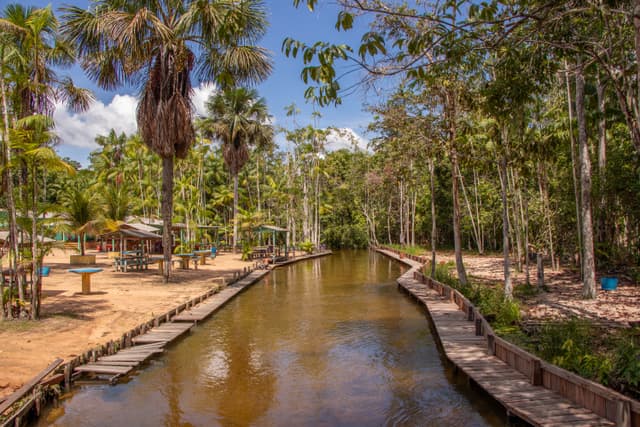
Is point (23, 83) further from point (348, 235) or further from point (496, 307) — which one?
point (348, 235)

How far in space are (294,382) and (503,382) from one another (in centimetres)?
352

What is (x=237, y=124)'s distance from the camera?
37688 millimetres

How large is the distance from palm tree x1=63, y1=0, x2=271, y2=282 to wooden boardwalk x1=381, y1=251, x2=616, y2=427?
1121cm

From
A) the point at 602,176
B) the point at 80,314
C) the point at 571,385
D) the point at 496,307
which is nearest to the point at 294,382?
the point at 571,385

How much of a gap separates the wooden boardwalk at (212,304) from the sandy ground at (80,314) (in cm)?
68

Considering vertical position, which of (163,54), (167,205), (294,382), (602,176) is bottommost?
(294,382)

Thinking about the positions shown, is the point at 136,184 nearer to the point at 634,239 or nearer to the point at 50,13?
the point at 50,13

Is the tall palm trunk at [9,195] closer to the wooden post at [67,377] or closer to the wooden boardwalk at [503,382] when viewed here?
the wooden post at [67,377]

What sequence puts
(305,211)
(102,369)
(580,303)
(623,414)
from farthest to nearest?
(305,211), (580,303), (102,369), (623,414)

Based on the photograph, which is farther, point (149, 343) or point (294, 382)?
point (149, 343)

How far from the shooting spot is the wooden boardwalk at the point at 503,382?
5.89m

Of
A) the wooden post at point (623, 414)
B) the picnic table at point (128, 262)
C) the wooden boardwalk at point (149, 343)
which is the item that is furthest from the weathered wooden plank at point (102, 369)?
the picnic table at point (128, 262)

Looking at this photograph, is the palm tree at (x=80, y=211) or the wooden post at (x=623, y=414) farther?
the palm tree at (x=80, y=211)

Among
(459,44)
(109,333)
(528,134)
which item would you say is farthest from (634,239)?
(109,333)
